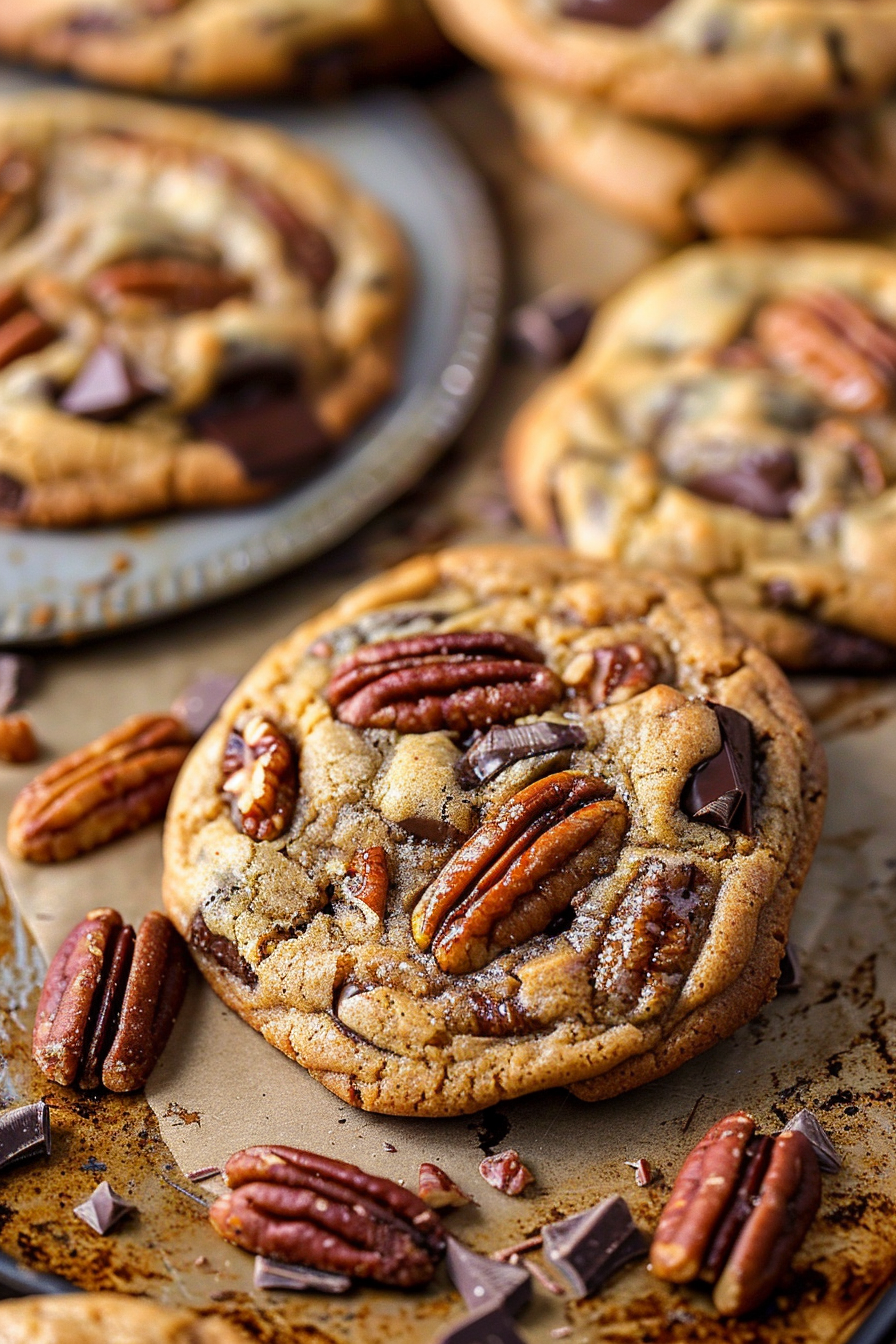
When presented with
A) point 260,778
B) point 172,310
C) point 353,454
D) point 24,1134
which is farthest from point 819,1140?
point 172,310

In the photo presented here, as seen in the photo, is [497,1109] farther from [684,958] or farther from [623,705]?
[623,705]

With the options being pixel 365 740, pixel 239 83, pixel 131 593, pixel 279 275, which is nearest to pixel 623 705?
pixel 365 740

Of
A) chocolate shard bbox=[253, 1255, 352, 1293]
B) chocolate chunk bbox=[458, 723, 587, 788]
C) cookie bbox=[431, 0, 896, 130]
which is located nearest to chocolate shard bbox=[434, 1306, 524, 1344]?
chocolate shard bbox=[253, 1255, 352, 1293]

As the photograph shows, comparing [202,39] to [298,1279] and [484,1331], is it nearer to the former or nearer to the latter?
[298,1279]

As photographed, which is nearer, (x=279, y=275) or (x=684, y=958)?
(x=684, y=958)

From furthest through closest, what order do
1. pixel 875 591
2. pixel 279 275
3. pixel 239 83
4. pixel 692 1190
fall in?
pixel 239 83 < pixel 279 275 < pixel 875 591 < pixel 692 1190

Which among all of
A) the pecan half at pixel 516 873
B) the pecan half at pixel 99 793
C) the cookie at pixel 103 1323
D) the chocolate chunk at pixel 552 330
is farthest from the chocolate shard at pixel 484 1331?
the chocolate chunk at pixel 552 330

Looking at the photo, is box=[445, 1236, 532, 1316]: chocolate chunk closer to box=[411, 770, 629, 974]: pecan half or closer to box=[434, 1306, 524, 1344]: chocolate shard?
box=[434, 1306, 524, 1344]: chocolate shard
